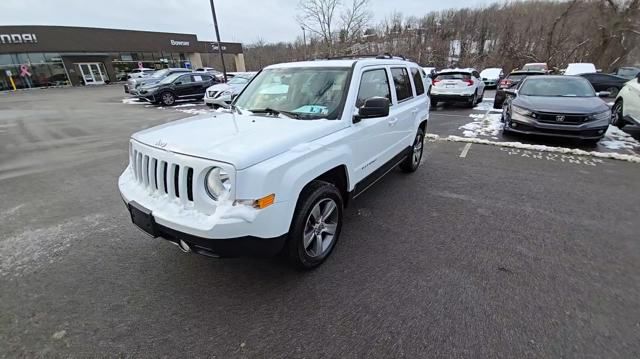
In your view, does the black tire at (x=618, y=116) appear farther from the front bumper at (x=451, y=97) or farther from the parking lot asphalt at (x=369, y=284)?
the parking lot asphalt at (x=369, y=284)

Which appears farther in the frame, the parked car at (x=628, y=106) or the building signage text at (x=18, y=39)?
the building signage text at (x=18, y=39)

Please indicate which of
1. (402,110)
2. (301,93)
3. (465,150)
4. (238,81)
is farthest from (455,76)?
(301,93)

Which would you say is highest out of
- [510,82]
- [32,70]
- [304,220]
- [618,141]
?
[32,70]

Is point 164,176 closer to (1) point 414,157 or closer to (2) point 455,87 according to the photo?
(1) point 414,157

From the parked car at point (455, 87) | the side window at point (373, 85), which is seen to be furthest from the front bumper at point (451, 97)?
the side window at point (373, 85)

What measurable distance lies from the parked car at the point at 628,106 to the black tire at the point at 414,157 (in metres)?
5.58

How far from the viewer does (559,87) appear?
730 cm

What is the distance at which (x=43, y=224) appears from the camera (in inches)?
148

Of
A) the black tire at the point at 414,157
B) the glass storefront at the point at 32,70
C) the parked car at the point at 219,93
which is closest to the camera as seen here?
the black tire at the point at 414,157

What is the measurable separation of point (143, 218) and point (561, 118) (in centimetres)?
771

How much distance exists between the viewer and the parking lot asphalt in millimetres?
2070

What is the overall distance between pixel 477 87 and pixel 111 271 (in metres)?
13.9

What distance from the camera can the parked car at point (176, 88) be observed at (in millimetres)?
15336

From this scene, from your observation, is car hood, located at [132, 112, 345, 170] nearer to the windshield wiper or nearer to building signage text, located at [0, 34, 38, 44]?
the windshield wiper
